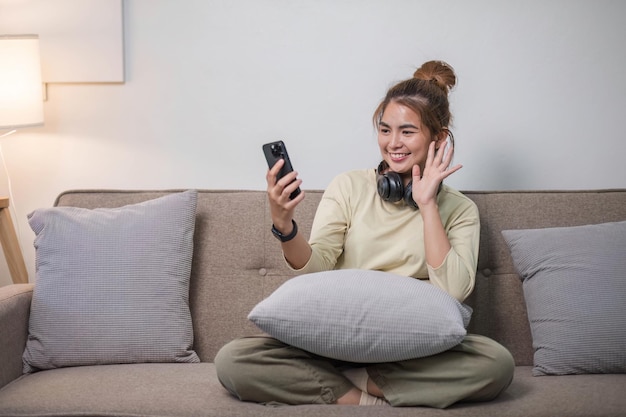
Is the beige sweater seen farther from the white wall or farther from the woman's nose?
the white wall

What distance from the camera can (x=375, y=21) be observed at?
292 cm

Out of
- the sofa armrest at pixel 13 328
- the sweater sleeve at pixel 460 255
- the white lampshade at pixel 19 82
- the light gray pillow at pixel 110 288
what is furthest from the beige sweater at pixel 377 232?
the white lampshade at pixel 19 82

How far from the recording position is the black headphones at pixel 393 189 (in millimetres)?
2281

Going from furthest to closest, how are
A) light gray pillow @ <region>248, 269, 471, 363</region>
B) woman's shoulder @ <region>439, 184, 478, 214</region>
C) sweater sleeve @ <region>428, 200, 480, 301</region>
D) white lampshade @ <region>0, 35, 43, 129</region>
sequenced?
1. white lampshade @ <region>0, 35, 43, 129</region>
2. woman's shoulder @ <region>439, 184, 478, 214</region>
3. sweater sleeve @ <region>428, 200, 480, 301</region>
4. light gray pillow @ <region>248, 269, 471, 363</region>

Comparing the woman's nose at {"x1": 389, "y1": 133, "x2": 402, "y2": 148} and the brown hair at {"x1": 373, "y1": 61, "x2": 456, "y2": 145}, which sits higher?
the brown hair at {"x1": 373, "y1": 61, "x2": 456, "y2": 145}

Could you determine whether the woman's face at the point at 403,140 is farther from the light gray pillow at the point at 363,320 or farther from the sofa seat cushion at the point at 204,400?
the sofa seat cushion at the point at 204,400

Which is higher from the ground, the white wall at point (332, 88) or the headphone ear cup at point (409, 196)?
the white wall at point (332, 88)

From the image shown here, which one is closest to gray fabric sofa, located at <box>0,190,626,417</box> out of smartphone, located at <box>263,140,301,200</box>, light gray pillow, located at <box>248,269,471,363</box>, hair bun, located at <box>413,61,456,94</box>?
light gray pillow, located at <box>248,269,471,363</box>

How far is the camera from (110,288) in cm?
234

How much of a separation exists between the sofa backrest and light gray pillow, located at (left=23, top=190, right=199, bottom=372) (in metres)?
0.09

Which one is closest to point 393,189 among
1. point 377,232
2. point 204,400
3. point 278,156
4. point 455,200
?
point 377,232

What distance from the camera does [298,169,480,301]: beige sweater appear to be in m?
2.28

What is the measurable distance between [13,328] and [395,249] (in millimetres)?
1030

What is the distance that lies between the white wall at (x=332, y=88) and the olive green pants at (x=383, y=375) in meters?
1.06
